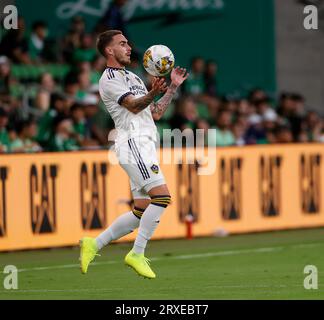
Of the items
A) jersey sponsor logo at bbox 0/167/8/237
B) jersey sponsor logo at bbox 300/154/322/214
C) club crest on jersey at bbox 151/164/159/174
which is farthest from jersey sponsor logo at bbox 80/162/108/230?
club crest on jersey at bbox 151/164/159/174

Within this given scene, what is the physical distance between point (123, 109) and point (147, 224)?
1245 millimetres

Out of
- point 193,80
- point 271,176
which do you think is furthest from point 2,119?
point 193,80

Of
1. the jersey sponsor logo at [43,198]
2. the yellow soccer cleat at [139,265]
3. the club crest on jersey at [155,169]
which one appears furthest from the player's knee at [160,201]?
the jersey sponsor logo at [43,198]

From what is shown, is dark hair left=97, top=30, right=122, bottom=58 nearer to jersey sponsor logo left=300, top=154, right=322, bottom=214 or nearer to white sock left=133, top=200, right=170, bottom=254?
white sock left=133, top=200, right=170, bottom=254

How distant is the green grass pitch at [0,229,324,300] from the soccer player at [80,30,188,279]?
0.42 m

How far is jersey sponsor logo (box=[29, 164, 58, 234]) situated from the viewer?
55.5ft

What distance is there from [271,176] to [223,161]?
106 centimetres

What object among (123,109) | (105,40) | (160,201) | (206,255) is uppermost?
(105,40)

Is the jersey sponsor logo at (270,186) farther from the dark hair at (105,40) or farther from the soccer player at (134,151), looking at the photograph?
the dark hair at (105,40)

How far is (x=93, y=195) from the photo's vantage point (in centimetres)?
1761

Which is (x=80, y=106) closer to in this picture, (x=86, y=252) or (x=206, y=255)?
(x=206, y=255)

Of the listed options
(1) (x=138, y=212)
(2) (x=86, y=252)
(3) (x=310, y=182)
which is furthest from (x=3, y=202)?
(3) (x=310, y=182)

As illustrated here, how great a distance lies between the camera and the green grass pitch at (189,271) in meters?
11.7
